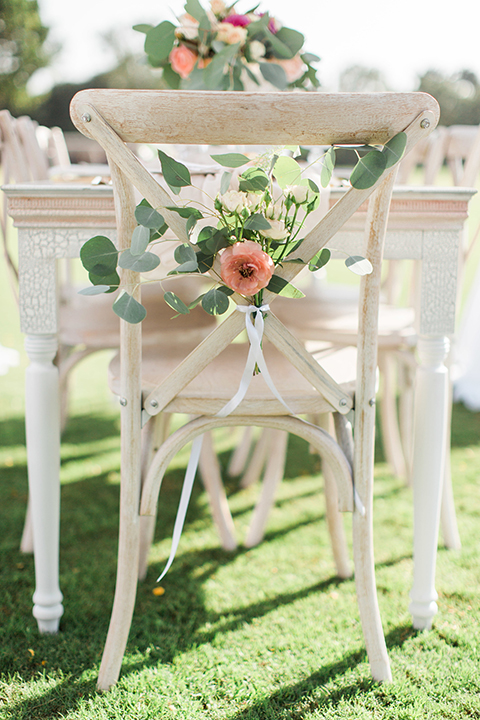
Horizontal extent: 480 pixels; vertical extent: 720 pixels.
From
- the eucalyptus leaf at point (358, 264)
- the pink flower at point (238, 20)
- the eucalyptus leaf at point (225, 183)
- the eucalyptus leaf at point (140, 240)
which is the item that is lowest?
the eucalyptus leaf at point (358, 264)

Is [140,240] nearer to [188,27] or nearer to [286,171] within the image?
[286,171]

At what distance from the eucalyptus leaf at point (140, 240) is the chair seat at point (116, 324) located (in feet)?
1.80

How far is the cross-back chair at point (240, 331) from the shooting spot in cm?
78

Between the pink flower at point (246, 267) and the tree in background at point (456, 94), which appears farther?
the tree in background at point (456, 94)

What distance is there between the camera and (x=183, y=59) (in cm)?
144

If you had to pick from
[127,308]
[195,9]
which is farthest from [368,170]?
[195,9]

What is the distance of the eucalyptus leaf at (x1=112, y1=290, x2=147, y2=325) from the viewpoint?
0.84 meters

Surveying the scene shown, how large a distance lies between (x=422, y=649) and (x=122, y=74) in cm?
2607

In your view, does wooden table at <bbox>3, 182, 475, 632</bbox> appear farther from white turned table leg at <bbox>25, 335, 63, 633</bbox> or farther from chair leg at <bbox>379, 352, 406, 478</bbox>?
chair leg at <bbox>379, 352, 406, 478</bbox>

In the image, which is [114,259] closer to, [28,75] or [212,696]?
[212,696]

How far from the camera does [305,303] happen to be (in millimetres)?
1836

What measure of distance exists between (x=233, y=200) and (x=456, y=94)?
66.6ft

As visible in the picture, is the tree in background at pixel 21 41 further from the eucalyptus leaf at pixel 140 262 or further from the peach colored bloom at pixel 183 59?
the eucalyptus leaf at pixel 140 262

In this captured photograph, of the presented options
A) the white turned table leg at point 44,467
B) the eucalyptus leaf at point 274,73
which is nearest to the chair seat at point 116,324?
the white turned table leg at point 44,467
